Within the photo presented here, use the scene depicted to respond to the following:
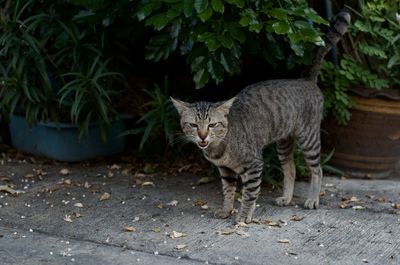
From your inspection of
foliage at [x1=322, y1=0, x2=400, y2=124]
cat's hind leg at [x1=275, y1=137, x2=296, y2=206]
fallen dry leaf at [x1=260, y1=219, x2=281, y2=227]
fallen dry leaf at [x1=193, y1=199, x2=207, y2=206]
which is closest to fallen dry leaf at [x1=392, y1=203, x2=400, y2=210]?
cat's hind leg at [x1=275, y1=137, x2=296, y2=206]

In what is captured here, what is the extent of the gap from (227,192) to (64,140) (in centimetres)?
233

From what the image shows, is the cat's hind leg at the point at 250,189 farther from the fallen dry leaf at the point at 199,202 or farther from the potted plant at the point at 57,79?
the potted plant at the point at 57,79

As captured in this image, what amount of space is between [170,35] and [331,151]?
2089 mm

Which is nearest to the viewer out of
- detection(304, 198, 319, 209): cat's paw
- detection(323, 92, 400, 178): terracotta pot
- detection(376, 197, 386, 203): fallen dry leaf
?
detection(304, 198, 319, 209): cat's paw

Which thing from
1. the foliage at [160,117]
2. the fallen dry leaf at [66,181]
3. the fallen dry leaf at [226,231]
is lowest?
the fallen dry leaf at [226,231]

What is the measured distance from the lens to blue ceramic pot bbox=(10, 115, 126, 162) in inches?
299

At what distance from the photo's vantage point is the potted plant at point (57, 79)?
23.7 feet

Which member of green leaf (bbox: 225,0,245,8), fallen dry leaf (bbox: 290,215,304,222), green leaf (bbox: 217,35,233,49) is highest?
green leaf (bbox: 225,0,245,8)

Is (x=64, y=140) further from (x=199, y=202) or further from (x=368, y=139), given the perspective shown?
(x=368, y=139)

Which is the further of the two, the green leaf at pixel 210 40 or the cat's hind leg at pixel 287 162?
the cat's hind leg at pixel 287 162

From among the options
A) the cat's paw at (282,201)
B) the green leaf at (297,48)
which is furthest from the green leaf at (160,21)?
the cat's paw at (282,201)

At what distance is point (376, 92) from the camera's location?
7027 mm

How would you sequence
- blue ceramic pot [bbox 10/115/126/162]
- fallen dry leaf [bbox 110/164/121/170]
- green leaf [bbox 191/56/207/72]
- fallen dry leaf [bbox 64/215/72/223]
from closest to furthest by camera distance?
fallen dry leaf [bbox 64/215/72/223]
green leaf [bbox 191/56/207/72]
fallen dry leaf [bbox 110/164/121/170]
blue ceramic pot [bbox 10/115/126/162]

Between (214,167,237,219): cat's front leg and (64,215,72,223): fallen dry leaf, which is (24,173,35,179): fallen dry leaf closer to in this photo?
(64,215,72,223): fallen dry leaf
